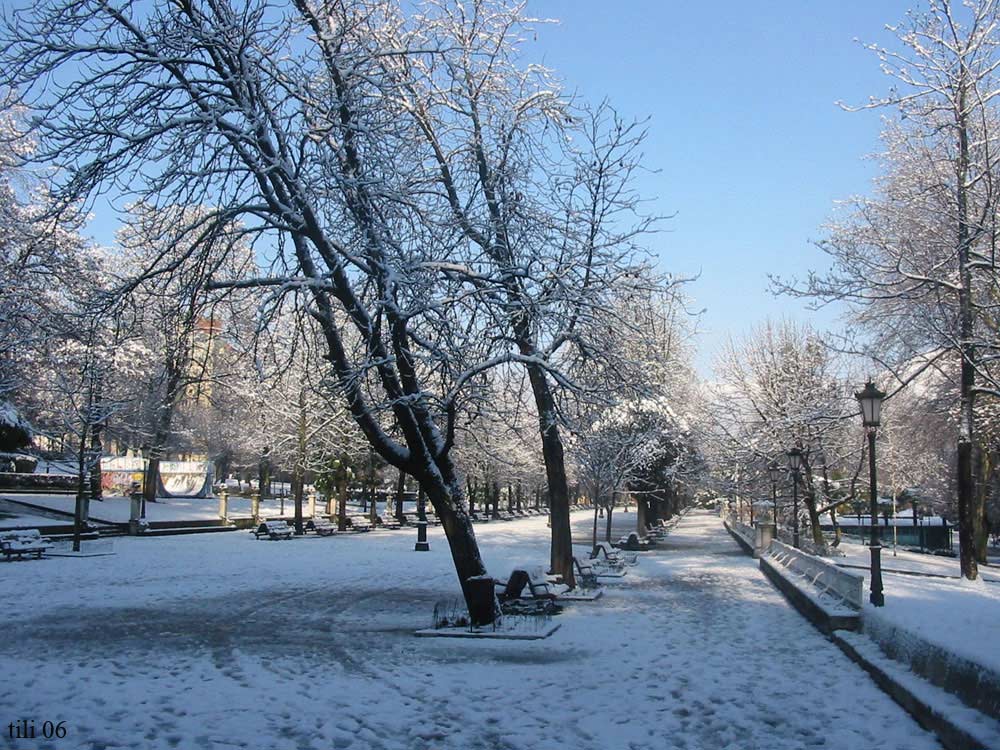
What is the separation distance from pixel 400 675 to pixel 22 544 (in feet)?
62.6

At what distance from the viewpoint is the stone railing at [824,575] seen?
49.0 feet

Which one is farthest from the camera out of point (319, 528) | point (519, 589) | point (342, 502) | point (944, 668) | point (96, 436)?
point (342, 502)

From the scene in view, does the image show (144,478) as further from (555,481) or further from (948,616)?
(948,616)

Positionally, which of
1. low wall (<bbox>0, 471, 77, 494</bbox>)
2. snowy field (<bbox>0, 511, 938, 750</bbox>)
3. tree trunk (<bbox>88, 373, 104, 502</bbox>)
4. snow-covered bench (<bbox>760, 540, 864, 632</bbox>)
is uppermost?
tree trunk (<bbox>88, 373, 104, 502</bbox>)

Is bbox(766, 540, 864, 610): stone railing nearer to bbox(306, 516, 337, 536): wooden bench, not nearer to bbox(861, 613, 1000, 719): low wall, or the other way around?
bbox(861, 613, 1000, 719): low wall

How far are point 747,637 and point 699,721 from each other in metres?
5.94

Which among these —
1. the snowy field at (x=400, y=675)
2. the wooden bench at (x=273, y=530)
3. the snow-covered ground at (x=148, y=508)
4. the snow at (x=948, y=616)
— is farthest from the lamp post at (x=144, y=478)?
the snow at (x=948, y=616)

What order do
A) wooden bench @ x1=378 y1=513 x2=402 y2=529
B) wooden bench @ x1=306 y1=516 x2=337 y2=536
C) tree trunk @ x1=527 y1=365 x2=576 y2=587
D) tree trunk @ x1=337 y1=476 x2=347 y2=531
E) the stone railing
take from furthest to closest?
1. wooden bench @ x1=378 y1=513 x2=402 y2=529
2. tree trunk @ x1=337 y1=476 x2=347 y2=531
3. wooden bench @ x1=306 y1=516 x2=337 y2=536
4. tree trunk @ x1=527 y1=365 x2=576 y2=587
5. the stone railing

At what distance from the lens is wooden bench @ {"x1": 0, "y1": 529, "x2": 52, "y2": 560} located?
81.8 feet

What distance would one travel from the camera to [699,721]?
9.08 meters

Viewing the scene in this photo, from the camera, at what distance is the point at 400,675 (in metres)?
10.8

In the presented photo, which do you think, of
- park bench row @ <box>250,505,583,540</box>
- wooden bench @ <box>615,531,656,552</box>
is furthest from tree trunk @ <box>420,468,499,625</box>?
wooden bench @ <box>615,531,656,552</box>

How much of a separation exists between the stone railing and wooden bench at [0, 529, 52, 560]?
66.8ft

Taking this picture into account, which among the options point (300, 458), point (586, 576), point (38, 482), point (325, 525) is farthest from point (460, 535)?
point (38, 482)
